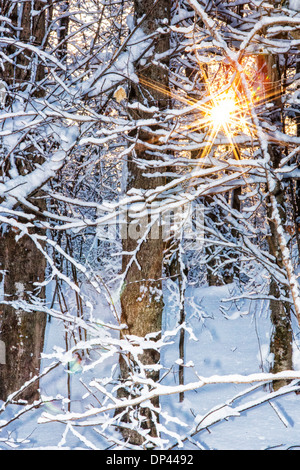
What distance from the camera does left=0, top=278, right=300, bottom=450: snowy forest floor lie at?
5469 millimetres

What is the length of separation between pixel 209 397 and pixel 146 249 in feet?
11.7

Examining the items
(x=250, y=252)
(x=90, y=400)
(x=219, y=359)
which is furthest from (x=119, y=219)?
(x=219, y=359)

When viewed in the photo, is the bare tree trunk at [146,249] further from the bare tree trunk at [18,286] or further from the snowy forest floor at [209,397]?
the bare tree trunk at [18,286]

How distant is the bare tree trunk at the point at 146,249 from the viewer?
17.5 feet

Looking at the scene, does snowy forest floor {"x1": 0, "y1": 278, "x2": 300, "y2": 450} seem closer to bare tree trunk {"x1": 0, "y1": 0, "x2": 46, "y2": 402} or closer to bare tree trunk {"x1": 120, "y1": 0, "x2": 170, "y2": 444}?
bare tree trunk {"x1": 0, "y1": 0, "x2": 46, "y2": 402}

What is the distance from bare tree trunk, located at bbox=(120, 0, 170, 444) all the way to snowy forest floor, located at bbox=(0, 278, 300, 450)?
0.62 metres

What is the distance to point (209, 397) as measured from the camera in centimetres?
770

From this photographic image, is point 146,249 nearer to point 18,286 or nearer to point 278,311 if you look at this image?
point 18,286

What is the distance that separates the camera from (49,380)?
8328 mm

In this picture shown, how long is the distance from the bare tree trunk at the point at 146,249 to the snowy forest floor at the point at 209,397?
24.5 inches

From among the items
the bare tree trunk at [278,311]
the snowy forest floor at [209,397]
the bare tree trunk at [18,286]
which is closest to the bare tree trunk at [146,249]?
the snowy forest floor at [209,397]

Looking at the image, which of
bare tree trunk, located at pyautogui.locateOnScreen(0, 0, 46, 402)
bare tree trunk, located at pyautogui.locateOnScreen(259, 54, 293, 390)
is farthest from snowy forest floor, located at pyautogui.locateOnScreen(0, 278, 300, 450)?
bare tree trunk, located at pyautogui.locateOnScreen(0, 0, 46, 402)

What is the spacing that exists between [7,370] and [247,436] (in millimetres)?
3344
